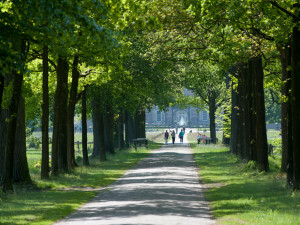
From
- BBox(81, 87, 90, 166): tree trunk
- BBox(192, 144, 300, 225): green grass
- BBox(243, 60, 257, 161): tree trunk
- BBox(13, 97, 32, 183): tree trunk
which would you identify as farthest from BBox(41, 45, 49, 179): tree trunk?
BBox(81, 87, 90, 166): tree trunk

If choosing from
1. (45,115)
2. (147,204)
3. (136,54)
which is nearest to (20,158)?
(45,115)

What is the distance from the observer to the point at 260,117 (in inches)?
1008

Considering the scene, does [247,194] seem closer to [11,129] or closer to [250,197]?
[250,197]

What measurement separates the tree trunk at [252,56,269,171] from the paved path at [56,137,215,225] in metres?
3.39

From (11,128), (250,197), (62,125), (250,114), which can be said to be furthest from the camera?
(250,114)

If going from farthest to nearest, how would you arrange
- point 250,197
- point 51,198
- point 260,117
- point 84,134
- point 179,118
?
point 179,118, point 84,134, point 260,117, point 51,198, point 250,197

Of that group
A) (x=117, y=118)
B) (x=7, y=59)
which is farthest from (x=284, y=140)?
(x=117, y=118)

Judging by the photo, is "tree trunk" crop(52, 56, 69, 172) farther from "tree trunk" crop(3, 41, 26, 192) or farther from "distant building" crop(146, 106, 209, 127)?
"distant building" crop(146, 106, 209, 127)

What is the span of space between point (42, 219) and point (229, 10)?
25.0ft

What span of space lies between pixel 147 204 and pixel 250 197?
3.32 metres

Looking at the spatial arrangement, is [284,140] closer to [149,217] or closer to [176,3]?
[176,3]

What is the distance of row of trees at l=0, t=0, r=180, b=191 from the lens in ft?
40.2

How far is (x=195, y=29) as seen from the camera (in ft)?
87.4

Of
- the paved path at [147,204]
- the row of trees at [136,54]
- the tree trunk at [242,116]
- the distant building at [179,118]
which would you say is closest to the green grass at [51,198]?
the paved path at [147,204]
